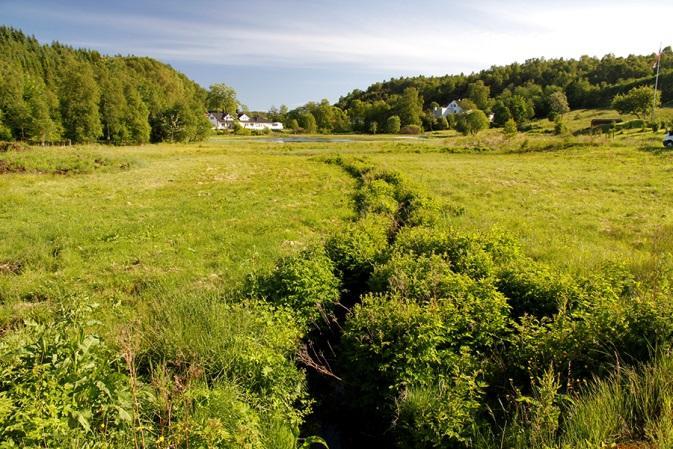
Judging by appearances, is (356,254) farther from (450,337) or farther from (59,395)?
(59,395)

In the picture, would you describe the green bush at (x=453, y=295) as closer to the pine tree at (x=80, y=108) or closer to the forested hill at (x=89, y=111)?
the forested hill at (x=89, y=111)

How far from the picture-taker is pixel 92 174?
30.1 meters

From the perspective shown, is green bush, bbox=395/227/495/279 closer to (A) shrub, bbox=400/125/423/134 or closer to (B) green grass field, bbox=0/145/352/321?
(B) green grass field, bbox=0/145/352/321

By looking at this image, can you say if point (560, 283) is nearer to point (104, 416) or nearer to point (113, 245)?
point (104, 416)

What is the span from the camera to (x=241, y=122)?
17650cm

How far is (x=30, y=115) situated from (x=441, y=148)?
216 feet

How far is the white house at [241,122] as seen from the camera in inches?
6334

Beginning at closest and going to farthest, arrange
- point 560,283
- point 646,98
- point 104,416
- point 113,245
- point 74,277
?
1. point 104,416
2. point 560,283
3. point 74,277
4. point 113,245
5. point 646,98

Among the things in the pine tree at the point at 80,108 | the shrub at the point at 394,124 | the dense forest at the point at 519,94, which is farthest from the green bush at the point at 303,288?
the shrub at the point at 394,124

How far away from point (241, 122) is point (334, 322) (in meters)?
180

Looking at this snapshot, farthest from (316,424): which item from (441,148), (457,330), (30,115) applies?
(30,115)

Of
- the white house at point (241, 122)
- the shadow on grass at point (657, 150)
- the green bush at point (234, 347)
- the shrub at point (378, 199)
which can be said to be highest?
the white house at point (241, 122)

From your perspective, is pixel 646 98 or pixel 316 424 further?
pixel 646 98

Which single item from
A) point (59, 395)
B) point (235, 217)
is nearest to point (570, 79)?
point (235, 217)
